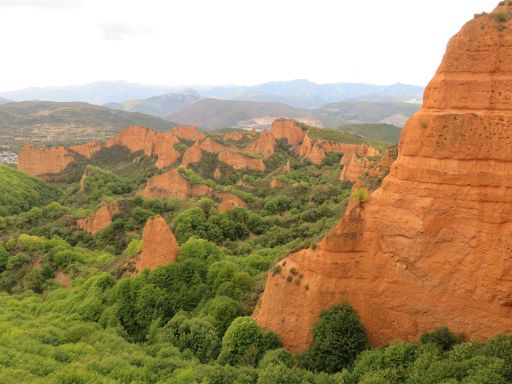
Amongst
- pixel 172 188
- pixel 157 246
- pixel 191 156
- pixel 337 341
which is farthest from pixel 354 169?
pixel 337 341

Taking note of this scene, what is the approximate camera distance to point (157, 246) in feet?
105

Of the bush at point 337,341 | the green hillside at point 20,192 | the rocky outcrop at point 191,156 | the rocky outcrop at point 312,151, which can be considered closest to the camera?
the bush at point 337,341

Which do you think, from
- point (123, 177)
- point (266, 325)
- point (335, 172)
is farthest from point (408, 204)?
point (123, 177)

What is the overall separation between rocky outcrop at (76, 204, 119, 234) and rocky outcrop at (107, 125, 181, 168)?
105 ft

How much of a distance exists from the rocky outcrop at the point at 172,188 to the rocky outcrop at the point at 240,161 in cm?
1900

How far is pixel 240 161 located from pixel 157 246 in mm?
53082

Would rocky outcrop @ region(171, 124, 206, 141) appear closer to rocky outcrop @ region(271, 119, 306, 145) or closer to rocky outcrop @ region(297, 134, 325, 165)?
rocky outcrop @ region(271, 119, 306, 145)

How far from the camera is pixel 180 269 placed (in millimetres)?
31516

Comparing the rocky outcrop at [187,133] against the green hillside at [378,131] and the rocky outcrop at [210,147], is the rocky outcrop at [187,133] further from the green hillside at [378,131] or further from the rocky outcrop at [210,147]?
the green hillside at [378,131]

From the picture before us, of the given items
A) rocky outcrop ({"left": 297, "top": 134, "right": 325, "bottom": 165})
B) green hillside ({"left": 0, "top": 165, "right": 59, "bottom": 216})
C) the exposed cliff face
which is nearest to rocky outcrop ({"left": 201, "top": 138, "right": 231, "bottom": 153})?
rocky outcrop ({"left": 297, "top": 134, "right": 325, "bottom": 165})

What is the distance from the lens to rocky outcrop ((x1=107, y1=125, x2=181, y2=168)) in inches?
3327

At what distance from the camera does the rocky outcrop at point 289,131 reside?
4210 inches

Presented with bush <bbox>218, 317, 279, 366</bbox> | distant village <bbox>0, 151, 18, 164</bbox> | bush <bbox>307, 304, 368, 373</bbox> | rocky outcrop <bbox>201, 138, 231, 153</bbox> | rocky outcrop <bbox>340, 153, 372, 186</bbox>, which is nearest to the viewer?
bush <bbox>307, 304, 368, 373</bbox>

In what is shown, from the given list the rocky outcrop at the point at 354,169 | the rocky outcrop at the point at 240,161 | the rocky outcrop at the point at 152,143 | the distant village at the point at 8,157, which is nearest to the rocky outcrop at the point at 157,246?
the rocky outcrop at the point at 354,169
